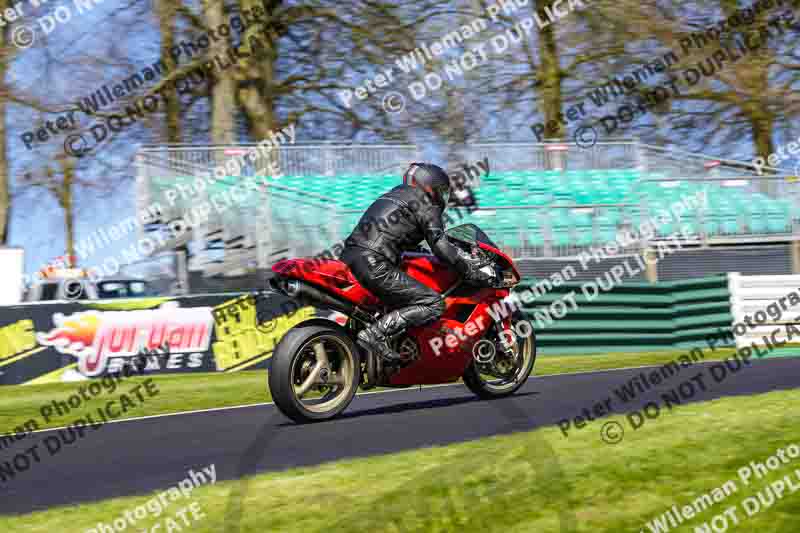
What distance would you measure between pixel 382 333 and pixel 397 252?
0.62 meters

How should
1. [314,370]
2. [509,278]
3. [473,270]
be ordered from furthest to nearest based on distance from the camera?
1. [509,278]
2. [473,270]
3. [314,370]

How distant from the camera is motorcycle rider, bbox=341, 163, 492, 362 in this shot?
23.7ft

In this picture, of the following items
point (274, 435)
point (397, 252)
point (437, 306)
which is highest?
point (397, 252)

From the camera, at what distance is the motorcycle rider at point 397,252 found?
23.7ft

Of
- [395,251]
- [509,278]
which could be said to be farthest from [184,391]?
[395,251]

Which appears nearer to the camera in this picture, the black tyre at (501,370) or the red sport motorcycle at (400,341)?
the red sport motorcycle at (400,341)

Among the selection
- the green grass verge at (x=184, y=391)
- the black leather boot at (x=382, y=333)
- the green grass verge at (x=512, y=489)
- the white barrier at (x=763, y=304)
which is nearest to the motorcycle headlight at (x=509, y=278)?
the black leather boot at (x=382, y=333)

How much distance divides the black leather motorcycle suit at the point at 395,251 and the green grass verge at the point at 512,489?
1577 mm

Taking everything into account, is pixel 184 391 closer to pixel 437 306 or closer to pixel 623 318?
pixel 437 306

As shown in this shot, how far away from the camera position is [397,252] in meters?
7.37

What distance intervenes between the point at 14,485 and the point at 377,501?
2.50 meters

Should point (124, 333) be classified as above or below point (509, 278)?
below

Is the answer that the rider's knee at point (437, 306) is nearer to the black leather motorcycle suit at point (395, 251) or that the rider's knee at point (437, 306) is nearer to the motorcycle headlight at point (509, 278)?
the black leather motorcycle suit at point (395, 251)

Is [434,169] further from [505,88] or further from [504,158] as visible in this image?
[505,88]
